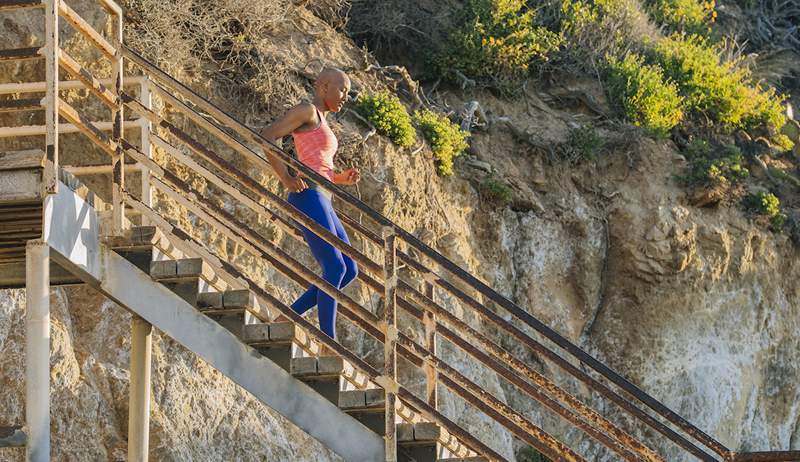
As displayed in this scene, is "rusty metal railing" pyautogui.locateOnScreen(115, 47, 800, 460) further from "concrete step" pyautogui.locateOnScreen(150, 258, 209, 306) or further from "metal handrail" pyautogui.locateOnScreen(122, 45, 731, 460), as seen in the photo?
"concrete step" pyautogui.locateOnScreen(150, 258, 209, 306)

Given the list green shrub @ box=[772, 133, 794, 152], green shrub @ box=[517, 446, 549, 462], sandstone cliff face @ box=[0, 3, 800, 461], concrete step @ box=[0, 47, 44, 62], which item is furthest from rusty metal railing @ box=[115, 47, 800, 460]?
green shrub @ box=[772, 133, 794, 152]

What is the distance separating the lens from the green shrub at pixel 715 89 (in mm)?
16797

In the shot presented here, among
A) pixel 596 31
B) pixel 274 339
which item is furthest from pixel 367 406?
pixel 596 31

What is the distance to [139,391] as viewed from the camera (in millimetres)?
9062

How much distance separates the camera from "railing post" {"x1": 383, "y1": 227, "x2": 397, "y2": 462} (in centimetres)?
769

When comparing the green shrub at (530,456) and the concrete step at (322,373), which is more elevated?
the green shrub at (530,456)

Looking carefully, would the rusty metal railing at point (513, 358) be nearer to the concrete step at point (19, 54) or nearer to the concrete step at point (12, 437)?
the concrete step at point (19, 54)

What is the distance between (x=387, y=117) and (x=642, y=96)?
147 inches

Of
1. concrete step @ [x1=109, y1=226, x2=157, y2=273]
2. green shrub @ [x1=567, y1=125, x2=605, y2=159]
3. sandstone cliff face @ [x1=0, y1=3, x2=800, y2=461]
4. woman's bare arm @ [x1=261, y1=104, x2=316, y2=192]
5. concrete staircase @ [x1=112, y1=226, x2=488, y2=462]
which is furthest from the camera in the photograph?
green shrub @ [x1=567, y1=125, x2=605, y2=159]

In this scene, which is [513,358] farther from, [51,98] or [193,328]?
[51,98]

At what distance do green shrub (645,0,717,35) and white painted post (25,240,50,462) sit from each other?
11.6 m

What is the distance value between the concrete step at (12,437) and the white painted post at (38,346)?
0.06 meters

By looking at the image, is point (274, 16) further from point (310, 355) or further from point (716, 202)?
point (310, 355)

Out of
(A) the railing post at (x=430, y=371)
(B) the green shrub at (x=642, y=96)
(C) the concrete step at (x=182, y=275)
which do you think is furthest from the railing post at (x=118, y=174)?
(B) the green shrub at (x=642, y=96)
